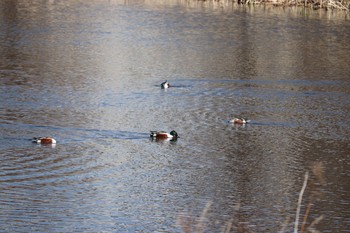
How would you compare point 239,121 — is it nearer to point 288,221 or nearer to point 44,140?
point 44,140

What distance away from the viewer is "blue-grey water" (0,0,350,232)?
475 inches

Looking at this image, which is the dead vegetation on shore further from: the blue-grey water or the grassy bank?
the grassy bank

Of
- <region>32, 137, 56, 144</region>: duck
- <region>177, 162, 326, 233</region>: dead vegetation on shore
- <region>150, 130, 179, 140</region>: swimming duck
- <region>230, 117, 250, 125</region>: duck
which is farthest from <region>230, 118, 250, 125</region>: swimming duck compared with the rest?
<region>32, 137, 56, 144</region>: duck

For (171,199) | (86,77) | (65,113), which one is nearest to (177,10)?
(86,77)

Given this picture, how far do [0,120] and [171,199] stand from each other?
19.4 feet

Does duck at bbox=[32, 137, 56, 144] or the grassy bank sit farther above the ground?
duck at bbox=[32, 137, 56, 144]

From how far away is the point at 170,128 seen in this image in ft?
58.1

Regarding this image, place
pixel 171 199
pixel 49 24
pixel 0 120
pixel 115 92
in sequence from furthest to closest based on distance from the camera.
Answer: pixel 49 24 < pixel 115 92 < pixel 0 120 < pixel 171 199

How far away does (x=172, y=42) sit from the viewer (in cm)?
3142

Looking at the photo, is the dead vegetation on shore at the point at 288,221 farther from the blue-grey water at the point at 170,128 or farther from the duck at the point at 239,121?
the duck at the point at 239,121

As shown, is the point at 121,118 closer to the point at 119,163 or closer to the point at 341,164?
the point at 119,163

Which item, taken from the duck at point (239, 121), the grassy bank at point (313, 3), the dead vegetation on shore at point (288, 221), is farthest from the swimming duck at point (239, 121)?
the grassy bank at point (313, 3)

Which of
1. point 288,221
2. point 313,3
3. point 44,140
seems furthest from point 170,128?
point 313,3

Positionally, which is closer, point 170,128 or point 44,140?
point 44,140
